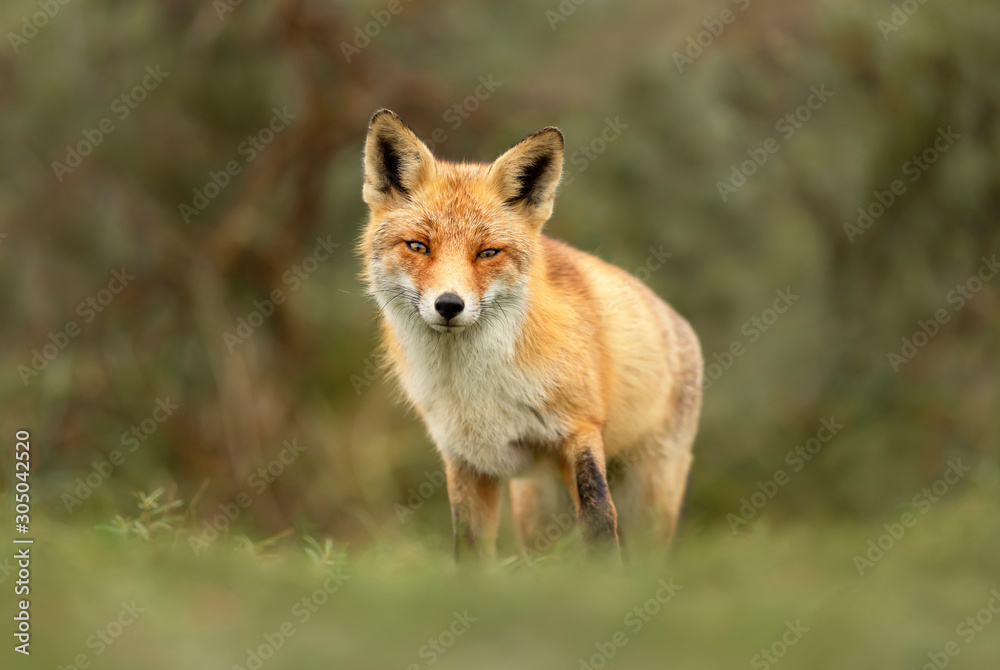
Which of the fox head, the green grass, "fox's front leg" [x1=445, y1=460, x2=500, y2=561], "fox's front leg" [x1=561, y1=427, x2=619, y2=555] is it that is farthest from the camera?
"fox's front leg" [x1=445, y1=460, x2=500, y2=561]

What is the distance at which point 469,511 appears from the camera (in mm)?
5590

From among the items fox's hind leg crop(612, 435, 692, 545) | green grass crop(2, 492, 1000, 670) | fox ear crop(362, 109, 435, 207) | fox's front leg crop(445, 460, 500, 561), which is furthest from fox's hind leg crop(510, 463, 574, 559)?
fox ear crop(362, 109, 435, 207)

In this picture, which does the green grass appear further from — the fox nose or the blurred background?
the blurred background

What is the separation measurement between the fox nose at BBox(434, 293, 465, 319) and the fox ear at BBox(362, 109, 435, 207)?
36.3 inches

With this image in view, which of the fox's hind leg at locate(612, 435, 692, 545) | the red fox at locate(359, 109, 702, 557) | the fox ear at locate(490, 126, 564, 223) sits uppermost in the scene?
the fox ear at locate(490, 126, 564, 223)

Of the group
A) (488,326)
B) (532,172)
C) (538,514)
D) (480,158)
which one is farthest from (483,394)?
(480,158)

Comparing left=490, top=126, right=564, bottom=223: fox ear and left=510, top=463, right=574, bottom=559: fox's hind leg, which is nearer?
left=490, top=126, right=564, bottom=223: fox ear

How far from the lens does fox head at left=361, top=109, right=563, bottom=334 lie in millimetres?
4895

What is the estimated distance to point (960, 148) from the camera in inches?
379

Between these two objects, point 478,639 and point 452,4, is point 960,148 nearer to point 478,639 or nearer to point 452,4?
point 452,4

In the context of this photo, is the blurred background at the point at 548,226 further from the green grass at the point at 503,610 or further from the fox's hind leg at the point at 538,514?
the green grass at the point at 503,610

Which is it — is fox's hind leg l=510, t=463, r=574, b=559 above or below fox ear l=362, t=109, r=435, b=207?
below

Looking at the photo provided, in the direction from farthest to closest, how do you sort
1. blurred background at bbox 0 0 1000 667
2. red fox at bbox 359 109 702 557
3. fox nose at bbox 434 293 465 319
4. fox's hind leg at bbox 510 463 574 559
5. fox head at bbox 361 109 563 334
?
1. blurred background at bbox 0 0 1000 667
2. fox's hind leg at bbox 510 463 574 559
3. red fox at bbox 359 109 702 557
4. fox head at bbox 361 109 563 334
5. fox nose at bbox 434 293 465 319

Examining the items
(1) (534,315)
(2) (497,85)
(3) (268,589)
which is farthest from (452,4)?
(3) (268,589)
